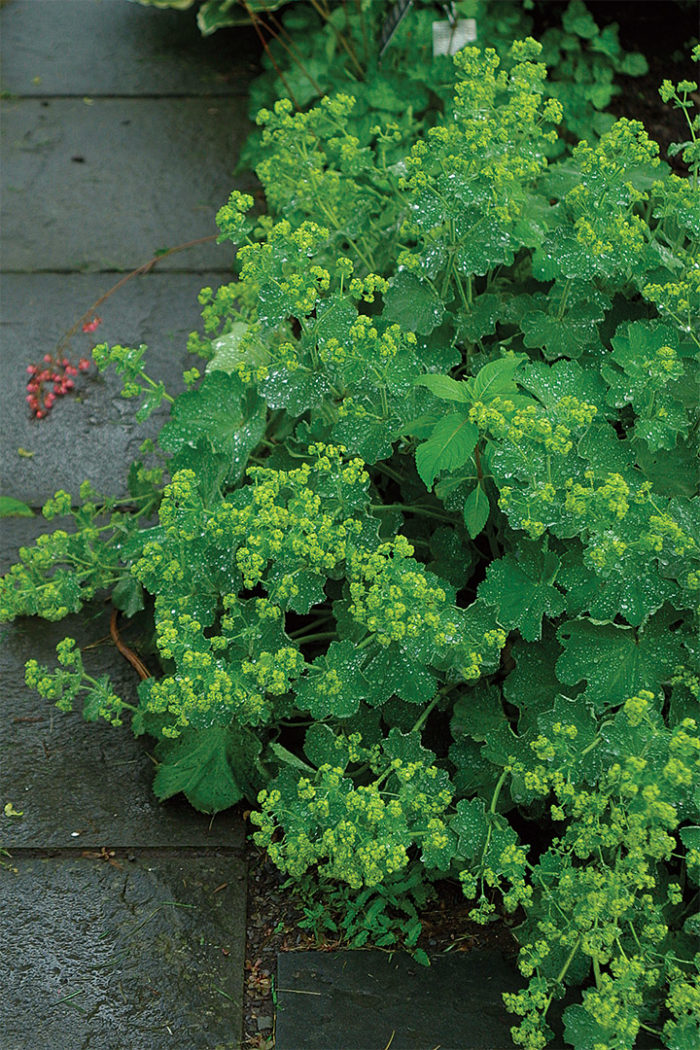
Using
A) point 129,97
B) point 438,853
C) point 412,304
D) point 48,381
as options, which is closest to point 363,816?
Answer: point 438,853

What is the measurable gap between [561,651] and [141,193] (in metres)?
2.76

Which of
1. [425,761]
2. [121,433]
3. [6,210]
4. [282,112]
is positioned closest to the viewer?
[425,761]

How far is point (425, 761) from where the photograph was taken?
187 centimetres

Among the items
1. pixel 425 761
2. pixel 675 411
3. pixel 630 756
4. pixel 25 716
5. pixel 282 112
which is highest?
pixel 282 112

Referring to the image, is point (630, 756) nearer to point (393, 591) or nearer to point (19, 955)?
point (393, 591)

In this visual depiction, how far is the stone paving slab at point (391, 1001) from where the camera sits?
5.98 feet

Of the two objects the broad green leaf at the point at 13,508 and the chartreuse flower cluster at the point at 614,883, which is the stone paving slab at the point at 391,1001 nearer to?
the chartreuse flower cluster at the point at 614,883

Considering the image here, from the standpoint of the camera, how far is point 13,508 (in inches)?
110

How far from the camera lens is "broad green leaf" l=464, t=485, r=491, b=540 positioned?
6.19 feet

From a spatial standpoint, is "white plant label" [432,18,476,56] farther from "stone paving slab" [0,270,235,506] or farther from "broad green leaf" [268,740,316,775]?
"broad green leaf" [268,740,316,775]

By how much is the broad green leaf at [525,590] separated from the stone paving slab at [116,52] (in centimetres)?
329

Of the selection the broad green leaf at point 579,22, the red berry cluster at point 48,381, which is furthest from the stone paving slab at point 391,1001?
the broad green leaf at point 579,22

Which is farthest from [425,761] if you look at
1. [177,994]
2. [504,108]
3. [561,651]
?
[504,108]

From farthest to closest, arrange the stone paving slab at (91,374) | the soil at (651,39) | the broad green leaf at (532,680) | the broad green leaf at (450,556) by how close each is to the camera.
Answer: the soil at (651,39) < the stone paving slab at (91,374) < the broad green leaf at (450,556) < the broad green leaf at (532,680)
